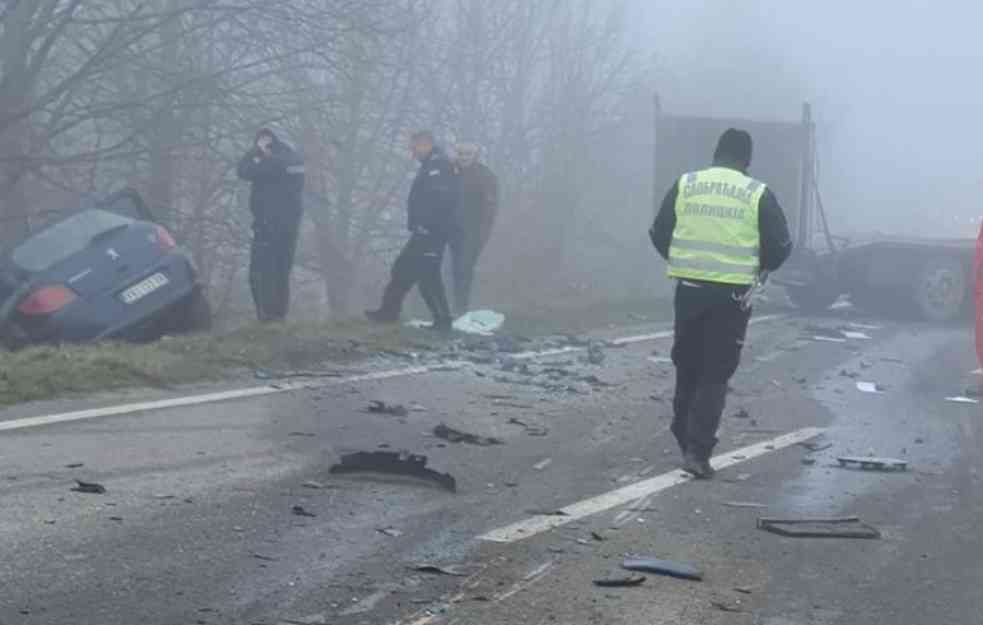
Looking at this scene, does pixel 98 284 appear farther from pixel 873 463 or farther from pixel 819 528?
pixel 819 528

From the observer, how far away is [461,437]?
9.82 metres

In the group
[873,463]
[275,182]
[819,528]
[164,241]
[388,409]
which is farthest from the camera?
[275,182]

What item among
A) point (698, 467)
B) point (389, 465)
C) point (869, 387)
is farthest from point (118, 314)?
point (698, 467)

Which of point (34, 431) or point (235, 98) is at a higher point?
point (235, 98)

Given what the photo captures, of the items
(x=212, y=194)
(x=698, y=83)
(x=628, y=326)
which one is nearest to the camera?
(x=628, y=326)

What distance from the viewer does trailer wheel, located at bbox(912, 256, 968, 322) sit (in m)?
23.9

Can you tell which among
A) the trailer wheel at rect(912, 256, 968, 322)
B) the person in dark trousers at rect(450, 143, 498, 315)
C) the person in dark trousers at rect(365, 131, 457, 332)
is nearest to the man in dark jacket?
the person in dark trousers at rect(365, 131, 457, 332)

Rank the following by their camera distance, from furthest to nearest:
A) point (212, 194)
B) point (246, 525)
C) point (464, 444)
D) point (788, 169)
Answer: point (788, 169) < point (212, 194) < point (464, 444) < point (246, 525)

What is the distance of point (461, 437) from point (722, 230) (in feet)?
5.79

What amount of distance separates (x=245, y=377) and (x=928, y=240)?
50.0 ft

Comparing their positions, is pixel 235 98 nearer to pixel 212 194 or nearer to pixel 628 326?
pixel 212 194

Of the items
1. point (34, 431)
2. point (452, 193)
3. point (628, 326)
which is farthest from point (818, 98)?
point (34, 431)

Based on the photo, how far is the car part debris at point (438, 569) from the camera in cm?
643

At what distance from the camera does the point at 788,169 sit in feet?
78.8
